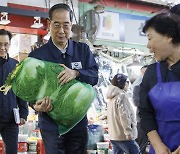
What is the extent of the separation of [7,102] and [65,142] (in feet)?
4.48

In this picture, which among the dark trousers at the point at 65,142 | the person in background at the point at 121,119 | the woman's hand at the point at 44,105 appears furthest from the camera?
the person in background at the point at 121,119

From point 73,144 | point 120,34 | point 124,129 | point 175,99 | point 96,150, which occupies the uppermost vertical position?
point 120,34

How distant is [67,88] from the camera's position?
2348 mm

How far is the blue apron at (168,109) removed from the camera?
195cm

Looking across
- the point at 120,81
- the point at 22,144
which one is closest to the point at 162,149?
the point at 120,81

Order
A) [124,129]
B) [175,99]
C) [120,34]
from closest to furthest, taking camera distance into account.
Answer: [175,99]
[124,129]
[120,34]

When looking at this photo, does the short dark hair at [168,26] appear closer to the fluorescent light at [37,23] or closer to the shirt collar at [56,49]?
the shirt collar at [56,49]

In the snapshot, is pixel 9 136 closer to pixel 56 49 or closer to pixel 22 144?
pixel 56 49

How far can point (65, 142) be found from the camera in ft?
8.41

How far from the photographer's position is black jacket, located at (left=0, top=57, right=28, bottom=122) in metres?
3.67

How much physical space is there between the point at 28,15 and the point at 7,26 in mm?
456

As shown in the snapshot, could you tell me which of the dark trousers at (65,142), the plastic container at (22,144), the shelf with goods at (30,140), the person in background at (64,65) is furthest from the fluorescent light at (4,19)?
the dark trousers at (65,142)

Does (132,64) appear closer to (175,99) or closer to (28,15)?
(28,15)

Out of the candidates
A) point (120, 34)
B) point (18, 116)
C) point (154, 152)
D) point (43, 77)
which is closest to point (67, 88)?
point (43, 77)
